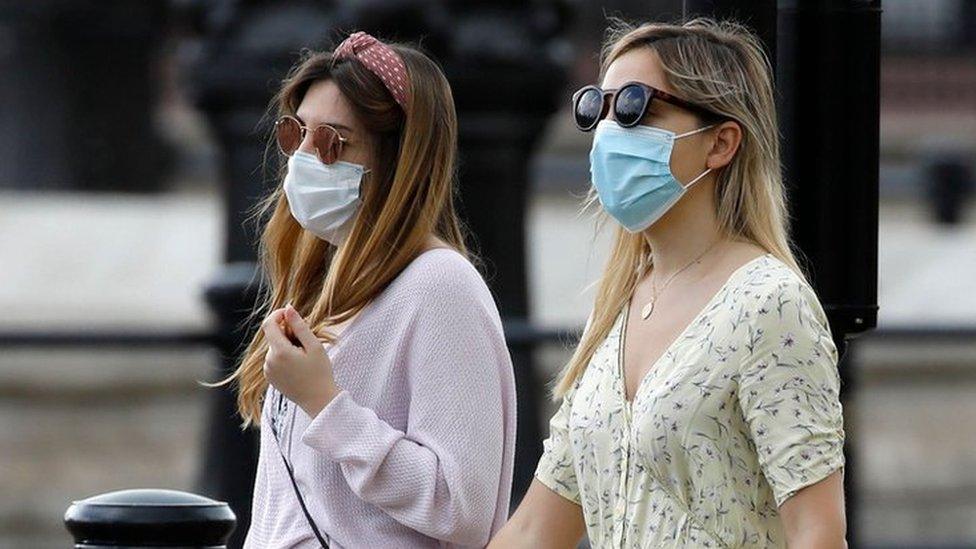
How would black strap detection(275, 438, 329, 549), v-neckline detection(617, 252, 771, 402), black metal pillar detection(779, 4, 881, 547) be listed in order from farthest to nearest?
black metal pillar detection(779, 4, 881, 547), black strap detection(275, 438, 329, 549), v-neckline detection(617, 252, 771, 402)

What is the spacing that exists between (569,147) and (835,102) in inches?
884

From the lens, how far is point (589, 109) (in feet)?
11.2

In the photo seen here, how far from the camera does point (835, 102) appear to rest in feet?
12.7

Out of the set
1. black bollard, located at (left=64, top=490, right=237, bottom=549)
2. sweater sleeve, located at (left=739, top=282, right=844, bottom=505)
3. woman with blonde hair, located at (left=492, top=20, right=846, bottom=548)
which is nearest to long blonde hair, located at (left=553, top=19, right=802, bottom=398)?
woman with blonde hair, located at (left=492, top=20, right=846, bottom=548)

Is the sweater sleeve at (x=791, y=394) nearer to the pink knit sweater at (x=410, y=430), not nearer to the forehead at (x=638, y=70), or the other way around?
the forehead at (x=638, y=70)

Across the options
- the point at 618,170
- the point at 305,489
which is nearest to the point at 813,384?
the point at 618,170

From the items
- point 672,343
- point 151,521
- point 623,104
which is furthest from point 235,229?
point 672,343

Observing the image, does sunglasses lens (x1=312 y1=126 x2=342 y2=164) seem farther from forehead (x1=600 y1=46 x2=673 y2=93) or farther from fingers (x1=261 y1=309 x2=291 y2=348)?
forehead (x1=600 y1=46 x2=673 y2=93)

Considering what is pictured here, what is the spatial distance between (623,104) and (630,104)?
2 centimetres

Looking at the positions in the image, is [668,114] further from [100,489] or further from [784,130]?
[100,489]

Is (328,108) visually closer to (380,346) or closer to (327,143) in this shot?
(327,143)

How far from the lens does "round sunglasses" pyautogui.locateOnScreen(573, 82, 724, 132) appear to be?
10.9ft

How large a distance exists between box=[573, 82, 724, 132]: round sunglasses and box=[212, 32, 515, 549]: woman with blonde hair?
12.9 inches

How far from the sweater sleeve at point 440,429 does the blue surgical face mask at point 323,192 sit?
0.64 feet
